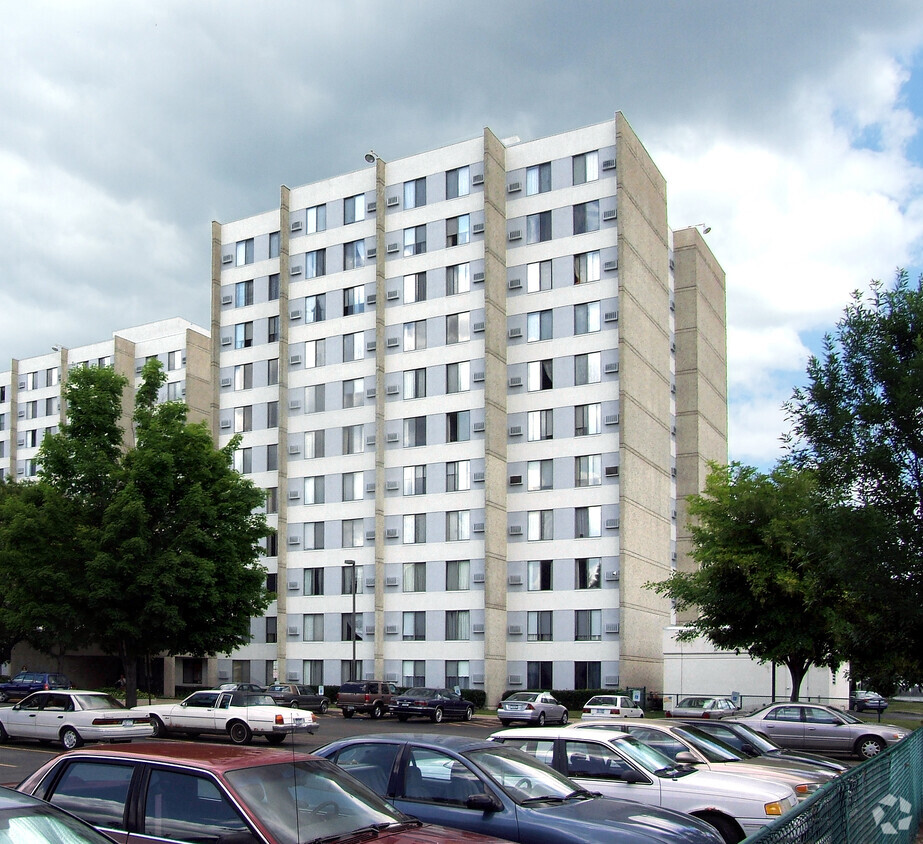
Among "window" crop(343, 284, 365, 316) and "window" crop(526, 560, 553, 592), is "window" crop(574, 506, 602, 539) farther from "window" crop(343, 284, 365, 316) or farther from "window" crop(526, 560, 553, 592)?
"window" crop(343, 284, 365, 316)

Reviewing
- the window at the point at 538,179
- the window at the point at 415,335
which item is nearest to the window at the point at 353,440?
the window at the point at 415,335

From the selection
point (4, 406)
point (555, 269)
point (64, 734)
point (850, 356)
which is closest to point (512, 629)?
point (555, 269)

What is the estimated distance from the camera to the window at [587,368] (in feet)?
189

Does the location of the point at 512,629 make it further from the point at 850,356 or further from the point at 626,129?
the point at 850,356

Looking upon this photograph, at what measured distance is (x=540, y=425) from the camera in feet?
193

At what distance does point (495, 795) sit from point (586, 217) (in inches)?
2070

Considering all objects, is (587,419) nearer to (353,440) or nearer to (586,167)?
(586,167)

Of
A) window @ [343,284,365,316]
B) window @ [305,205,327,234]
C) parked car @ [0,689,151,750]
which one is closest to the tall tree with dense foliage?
parked car @ [0,689,151,750]

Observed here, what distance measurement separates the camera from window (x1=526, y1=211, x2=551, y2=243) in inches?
2375

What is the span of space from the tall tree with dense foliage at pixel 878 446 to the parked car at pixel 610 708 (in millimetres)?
25529

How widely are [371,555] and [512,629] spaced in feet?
30.7

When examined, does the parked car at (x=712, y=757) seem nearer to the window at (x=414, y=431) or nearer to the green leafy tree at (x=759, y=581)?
the green leafy tree at (x=759, y=581)

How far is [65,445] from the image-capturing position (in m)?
39.8

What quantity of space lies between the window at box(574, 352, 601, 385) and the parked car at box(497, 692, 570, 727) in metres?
18.7
